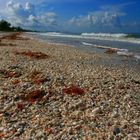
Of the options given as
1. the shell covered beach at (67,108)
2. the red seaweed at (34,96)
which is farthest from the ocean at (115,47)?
the red seaweed at (34,96)

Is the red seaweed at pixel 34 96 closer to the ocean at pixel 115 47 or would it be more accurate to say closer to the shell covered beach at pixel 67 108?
the shell covered beach at pixel 67 108

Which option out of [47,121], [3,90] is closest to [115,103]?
[47,121]

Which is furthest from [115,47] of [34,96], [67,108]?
[67,108]

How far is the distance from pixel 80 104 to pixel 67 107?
0.51 meters

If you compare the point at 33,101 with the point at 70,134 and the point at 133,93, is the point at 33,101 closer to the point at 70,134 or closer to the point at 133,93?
the point at 70,134

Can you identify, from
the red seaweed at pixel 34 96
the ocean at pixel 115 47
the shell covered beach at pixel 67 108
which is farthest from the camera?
the ocean at pixel 115 47

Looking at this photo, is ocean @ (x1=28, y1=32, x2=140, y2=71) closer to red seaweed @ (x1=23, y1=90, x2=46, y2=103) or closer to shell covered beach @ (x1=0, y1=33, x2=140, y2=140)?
shell covered beach @ (x1=0, y1=33, x2=140, y2=140)

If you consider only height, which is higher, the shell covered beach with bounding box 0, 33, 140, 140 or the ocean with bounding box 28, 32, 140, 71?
the shell covered beach with bounding box 0, 33, 140, 140

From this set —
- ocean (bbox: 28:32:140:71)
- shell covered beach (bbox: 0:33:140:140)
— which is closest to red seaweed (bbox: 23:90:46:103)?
shell covered beach (bbox: 0:33:140:140)

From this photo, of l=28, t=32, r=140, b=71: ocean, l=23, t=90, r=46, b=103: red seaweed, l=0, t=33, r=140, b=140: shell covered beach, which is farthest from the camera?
l=28, t=32, r=140, b=71: ocean

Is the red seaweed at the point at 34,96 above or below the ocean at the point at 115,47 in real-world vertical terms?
above

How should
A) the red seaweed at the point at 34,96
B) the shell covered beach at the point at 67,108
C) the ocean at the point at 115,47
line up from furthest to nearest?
1. the ocean at the point at 115,47
2. the red seaweed at the point at 34,96
3. the shell covered beach at the point at 67,108

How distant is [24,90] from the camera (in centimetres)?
1364

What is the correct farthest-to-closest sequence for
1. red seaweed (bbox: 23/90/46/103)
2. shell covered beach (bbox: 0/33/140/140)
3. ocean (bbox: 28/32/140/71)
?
ocean (bbox: 28/32/140/71) < red seaweed (bbox: 23/90/46/103) < shell covered beach (bbox: 0/33/140/140)
